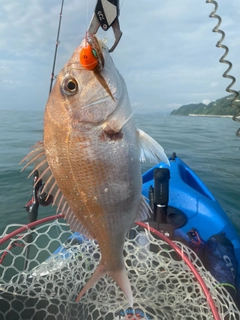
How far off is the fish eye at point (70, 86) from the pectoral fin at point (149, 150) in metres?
0.50

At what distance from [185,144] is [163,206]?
13.4 metres

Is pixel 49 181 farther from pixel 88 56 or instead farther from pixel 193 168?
pixel 193 168

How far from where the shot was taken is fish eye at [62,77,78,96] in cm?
166

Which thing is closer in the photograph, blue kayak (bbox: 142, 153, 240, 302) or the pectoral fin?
the pectoral fin

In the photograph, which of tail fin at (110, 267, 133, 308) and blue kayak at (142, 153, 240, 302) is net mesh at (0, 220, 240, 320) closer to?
blue kayak at (142, 153, 240, 302)

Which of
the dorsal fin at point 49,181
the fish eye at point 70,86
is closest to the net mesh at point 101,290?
the dorsal fin at point 49,181

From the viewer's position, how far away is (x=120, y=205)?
1768 mm

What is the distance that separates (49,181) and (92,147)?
0.40m

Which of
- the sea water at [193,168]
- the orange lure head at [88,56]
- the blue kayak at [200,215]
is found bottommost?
the sea water at [193,168]

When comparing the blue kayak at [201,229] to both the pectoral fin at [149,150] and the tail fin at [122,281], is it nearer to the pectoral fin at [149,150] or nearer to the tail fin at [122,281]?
the tail fin at [122,281]

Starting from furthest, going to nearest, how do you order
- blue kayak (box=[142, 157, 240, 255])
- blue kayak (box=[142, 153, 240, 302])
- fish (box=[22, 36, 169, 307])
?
blue kayak (box=[142, 157, 240, 255]) < blue kayak (box=[142, 153, 240, 302]) < fish (box=[22, 36, 169, 307])

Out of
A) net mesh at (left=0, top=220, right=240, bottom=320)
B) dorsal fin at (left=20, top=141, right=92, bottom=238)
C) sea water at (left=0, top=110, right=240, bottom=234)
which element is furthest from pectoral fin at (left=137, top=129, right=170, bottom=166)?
sea water at (left=0, top=110, right=240, bottom=234)

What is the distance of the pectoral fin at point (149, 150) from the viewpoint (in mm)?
1790

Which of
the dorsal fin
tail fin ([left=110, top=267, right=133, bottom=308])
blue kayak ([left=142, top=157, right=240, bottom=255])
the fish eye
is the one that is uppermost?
the fish eye
